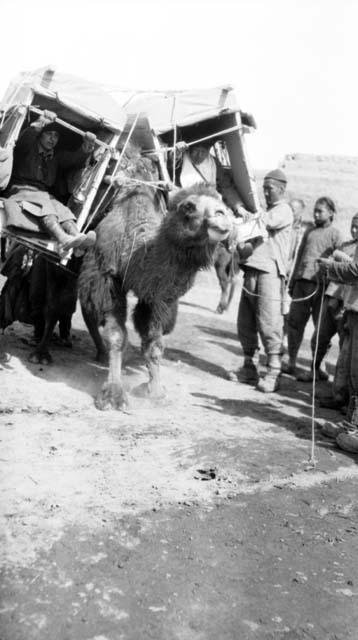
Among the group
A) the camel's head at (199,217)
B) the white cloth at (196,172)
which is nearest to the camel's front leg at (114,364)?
the camel's head at (199,217)

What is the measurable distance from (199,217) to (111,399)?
1.64 m

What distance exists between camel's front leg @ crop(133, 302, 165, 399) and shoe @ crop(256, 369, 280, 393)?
1.21 m

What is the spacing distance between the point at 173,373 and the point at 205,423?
1.70m

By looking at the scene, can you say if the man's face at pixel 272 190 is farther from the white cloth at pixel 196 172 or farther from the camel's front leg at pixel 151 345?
the camel's front leg at pixel 151 345

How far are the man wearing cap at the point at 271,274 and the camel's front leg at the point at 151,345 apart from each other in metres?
1.26

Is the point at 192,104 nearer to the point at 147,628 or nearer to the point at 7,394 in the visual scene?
the point at 7,394

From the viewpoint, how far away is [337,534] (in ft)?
11.4

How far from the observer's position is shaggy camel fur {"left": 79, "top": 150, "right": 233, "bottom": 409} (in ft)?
16.4

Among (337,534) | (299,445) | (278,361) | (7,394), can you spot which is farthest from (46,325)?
(337,534)

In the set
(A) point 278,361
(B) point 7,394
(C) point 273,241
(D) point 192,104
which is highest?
(D) point 192,104

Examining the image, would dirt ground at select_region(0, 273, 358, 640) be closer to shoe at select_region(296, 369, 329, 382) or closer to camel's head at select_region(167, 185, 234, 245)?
shoe at select_region(296, 369, 329, 382)

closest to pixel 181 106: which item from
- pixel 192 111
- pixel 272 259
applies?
pixel 192 111

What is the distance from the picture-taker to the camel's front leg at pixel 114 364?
5.36m

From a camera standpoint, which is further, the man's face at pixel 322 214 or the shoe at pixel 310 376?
the shoe at pixel 310 376
